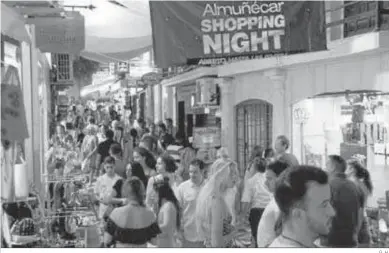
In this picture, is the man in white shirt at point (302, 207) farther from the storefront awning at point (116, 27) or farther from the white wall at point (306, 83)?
the white wall at point (306, 83)

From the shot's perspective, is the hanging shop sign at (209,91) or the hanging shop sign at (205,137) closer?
the hanging shop sign at (205,137)

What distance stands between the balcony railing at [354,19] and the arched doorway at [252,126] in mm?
3980

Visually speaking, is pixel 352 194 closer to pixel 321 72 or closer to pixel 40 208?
pixel 40 208

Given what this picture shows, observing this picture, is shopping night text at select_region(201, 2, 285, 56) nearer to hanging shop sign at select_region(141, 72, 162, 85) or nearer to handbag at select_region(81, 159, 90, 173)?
handbag at select_region(81, 159, 90, 173)

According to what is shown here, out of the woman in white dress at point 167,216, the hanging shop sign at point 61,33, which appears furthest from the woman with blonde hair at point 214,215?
the hanging shop sign at point 61,33

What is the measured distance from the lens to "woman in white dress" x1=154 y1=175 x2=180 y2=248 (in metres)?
6.81

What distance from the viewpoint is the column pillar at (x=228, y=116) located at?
18.7m

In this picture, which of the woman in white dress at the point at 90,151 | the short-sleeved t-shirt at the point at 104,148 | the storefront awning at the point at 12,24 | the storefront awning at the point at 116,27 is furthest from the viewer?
the woman in white dress at the point at 90,151

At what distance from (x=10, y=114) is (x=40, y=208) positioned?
107 inches

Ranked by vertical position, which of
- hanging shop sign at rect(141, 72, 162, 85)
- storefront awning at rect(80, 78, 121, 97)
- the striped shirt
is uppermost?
storefront awning at rect(80, 78, 121, 97)

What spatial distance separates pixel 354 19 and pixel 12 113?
6.91 m

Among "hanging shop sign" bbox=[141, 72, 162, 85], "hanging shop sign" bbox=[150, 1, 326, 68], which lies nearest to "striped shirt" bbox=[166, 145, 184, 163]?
"hanging shop sign" bbox=[150, 1, 326, 68]

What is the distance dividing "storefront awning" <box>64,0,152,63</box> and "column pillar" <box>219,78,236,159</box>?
7.22 meters

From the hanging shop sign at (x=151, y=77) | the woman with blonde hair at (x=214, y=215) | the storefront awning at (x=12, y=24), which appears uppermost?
the hanging shop sign at (x=151, y=77)
